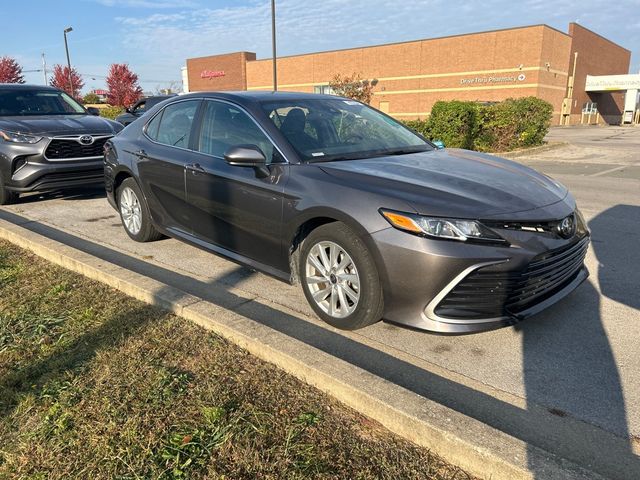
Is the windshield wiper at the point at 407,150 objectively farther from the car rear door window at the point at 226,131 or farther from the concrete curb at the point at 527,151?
the concrete curb at the point at 527,151

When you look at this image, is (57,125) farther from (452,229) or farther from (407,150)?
(452,229)

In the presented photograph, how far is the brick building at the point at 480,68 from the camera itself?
39.1 m

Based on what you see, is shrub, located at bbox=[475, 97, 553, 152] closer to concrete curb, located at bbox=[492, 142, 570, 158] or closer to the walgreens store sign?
concrete curb, located at bbox=[492, 142, 570, 158]

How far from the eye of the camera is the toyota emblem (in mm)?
3154

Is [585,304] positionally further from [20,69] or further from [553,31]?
[20,69]

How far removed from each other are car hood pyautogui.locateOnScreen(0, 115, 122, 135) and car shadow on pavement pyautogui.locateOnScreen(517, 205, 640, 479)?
6761mm

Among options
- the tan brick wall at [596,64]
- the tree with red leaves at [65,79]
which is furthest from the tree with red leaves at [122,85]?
the tan brick wall at [596,64]

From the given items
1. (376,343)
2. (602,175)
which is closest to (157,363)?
(376,343)

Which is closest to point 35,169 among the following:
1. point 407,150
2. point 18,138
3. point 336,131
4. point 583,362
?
point 18,138

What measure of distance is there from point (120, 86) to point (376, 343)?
53933 mm

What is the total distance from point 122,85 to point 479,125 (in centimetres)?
4484

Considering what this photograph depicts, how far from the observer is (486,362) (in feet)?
9.99

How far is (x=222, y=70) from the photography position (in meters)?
64.2

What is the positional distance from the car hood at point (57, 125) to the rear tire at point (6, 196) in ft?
2.74
